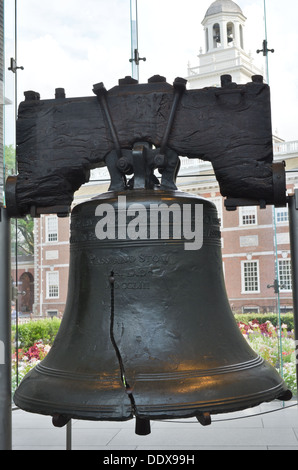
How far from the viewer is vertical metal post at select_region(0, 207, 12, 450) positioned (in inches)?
80.9

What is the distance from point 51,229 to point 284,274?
301 cm

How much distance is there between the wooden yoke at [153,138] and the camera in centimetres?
192

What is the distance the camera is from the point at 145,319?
1791 mm

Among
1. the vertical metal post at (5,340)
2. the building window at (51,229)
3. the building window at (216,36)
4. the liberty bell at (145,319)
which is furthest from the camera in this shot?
the building window at (51,229)

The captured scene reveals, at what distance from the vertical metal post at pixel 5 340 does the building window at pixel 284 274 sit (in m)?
5.06

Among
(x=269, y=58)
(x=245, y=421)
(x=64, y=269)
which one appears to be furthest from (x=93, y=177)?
(x=245, y=421)

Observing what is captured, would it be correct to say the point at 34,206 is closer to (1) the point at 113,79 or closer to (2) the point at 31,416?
(2) the point at 31,416

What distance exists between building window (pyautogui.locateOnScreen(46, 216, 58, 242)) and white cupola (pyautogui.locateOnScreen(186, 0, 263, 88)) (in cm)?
243

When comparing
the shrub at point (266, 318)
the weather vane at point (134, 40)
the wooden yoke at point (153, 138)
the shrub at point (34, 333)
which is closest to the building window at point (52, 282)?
the shrub at point (34, 333)

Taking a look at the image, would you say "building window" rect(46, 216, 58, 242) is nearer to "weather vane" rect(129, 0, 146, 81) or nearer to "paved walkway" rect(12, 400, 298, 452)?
"weather vane" rect(129, 0, 146, 81)

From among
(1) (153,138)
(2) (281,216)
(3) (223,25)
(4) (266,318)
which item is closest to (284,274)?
(4) (266,318)

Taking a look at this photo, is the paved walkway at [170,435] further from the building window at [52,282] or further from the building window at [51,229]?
the building window at [51,229]

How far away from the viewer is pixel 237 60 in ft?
21.0

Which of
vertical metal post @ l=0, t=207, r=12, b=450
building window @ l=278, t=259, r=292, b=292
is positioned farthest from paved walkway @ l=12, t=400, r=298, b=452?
vertical metal post @ l=0, t=207, r=12, b=450
